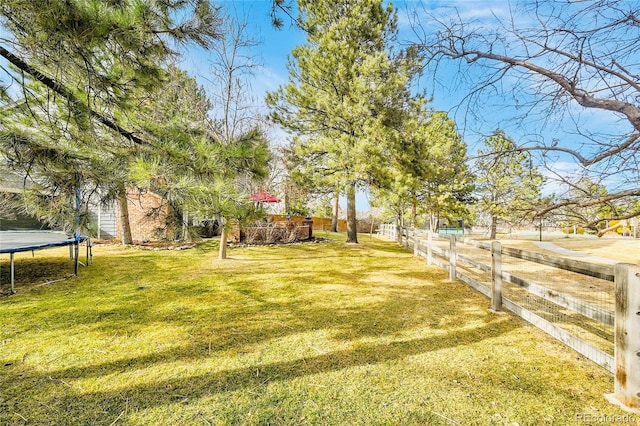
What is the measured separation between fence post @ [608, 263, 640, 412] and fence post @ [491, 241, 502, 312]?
1.82 m

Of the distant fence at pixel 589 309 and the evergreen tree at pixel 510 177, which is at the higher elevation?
the evergreen tree at pixel 510 177

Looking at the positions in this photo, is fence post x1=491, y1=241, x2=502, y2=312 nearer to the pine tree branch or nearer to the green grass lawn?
the green grass lawn

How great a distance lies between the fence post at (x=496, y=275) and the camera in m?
3.79

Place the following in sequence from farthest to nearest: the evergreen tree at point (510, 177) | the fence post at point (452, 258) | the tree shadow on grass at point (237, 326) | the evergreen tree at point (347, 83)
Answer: the evergreen tree at point (347, 83) < the fence post at point (452, 258) < the evergreen tree at point (510, 177) < the tree shadow on grass at point (237, 326)

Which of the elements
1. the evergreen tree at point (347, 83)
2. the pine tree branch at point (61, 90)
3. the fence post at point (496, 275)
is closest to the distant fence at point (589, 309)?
the fence post at point (496, 275)

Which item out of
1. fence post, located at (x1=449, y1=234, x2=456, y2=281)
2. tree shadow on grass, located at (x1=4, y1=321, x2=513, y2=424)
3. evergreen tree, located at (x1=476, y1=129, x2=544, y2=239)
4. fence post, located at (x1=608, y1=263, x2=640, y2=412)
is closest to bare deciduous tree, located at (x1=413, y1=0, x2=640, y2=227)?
evergreen tree, located at (x1=476, y1=129, x2=544, y2=239)

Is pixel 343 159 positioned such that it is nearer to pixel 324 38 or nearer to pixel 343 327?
pixel 324 38

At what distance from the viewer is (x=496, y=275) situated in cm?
387

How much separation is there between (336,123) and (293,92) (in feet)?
6.91

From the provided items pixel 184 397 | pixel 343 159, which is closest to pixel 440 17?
pixel 184 397

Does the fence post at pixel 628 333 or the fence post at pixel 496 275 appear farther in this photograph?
the fence post at pixel 496 275

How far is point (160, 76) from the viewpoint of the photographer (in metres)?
3.25

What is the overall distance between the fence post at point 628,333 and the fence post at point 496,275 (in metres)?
1.82

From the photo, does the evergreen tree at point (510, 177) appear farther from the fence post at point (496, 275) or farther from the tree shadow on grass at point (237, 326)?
the tree shadow on grass at point (237, 326)
